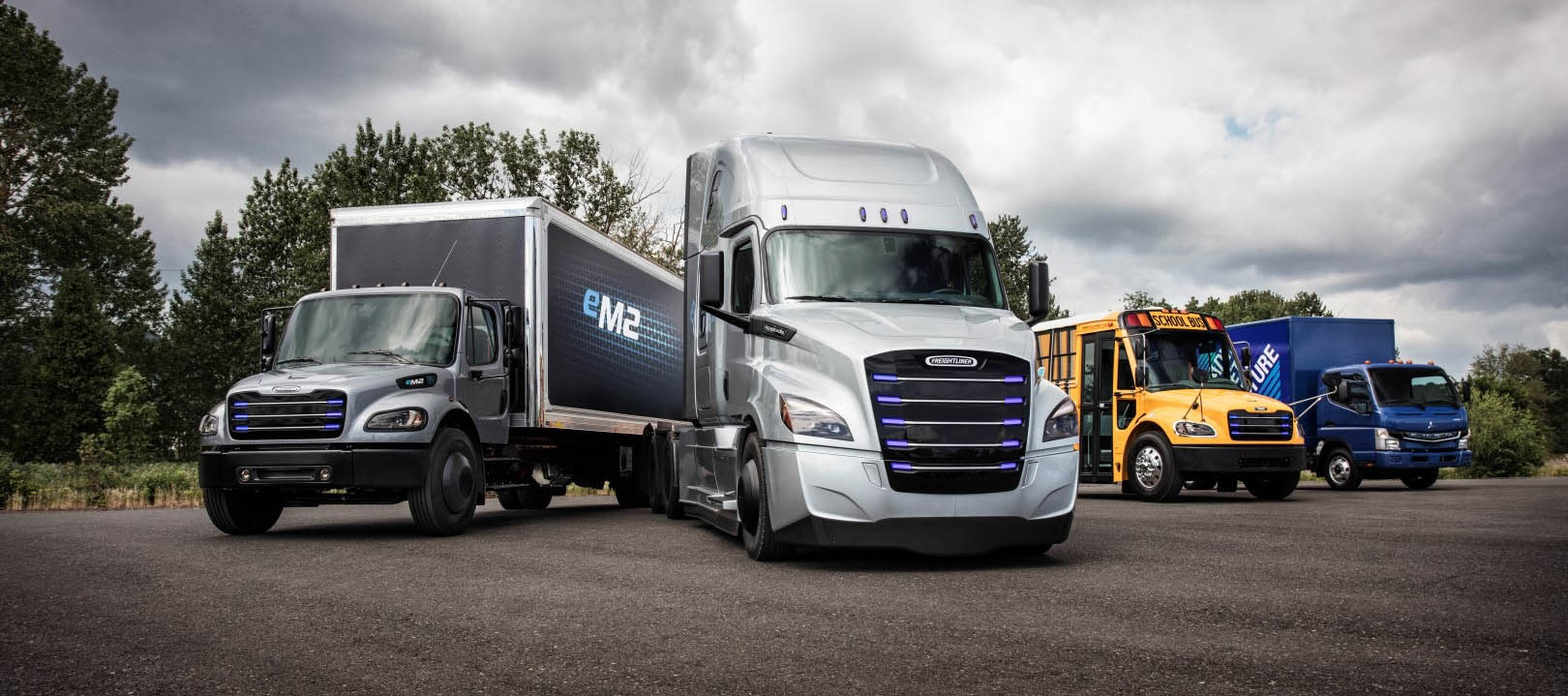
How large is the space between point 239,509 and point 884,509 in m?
6.77

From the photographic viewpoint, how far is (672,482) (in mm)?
13133

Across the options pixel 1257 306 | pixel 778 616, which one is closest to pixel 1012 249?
pixel 1257 306

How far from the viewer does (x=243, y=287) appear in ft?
207

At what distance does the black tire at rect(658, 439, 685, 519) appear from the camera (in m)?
12.6

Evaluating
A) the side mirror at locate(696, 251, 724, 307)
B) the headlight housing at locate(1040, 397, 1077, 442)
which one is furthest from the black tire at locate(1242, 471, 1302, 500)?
the side mirror at locate(696, 251, 724, 307)

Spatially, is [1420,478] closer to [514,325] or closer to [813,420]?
[514,325]

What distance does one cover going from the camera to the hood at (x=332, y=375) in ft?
34.4

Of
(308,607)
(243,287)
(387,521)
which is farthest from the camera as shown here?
(243,287)

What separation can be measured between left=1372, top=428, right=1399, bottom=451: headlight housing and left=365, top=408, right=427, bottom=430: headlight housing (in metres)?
16.7

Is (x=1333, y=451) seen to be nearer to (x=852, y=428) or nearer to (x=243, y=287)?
(x=852, y=428)

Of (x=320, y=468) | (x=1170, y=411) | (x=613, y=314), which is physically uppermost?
(x=613, y=314)

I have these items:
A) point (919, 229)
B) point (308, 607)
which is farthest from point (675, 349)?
point (308, 607)

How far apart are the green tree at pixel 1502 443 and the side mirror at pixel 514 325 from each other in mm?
30193

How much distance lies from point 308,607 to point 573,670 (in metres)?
2.53
